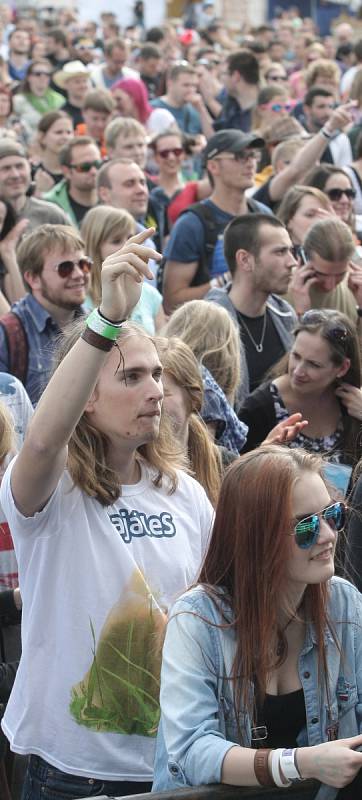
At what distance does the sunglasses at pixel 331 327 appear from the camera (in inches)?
169

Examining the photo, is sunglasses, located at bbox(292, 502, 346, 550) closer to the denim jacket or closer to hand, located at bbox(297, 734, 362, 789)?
the denim jacket

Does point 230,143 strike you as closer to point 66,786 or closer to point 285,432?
point 285,432

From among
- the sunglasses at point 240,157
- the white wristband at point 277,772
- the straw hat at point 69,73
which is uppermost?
the straw hat at point 69,73

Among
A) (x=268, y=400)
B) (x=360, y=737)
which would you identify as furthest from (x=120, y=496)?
(x=268, y=400)

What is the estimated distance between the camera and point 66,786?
260cm

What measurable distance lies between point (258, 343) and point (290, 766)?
3326 mm

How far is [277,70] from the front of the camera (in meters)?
13.0

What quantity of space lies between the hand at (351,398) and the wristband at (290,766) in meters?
2.25

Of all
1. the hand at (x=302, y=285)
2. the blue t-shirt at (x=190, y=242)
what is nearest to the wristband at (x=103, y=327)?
the hand at (x=302, y=285)

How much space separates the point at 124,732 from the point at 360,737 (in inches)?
27.2

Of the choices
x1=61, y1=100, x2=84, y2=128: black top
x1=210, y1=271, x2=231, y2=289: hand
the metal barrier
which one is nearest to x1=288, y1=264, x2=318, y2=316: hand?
x1=210, y1=271, x2=231, y2=289: hand

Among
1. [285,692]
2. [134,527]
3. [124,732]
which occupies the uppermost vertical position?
[134,527]

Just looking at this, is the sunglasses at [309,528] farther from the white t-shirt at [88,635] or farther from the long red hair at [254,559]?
the white t-shirt at [88,635]

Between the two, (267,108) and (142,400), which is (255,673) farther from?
(267,108)
